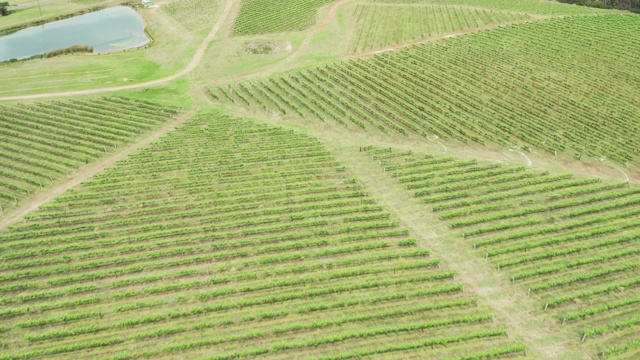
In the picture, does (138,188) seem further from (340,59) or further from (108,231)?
(340,59)

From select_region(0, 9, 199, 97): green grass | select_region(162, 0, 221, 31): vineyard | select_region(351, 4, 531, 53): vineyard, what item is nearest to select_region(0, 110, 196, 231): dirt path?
select_region(0, 9, 199, 97): green grass

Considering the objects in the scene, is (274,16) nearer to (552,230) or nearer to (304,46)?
(304,46)

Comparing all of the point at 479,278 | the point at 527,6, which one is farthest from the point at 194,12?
the point at 479,278

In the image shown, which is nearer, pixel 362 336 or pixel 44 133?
pixel 362 336

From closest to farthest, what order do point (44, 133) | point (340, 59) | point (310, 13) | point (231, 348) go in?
point (231, 348) → point (44, 133) → point (340, 59) → point (310, 13)

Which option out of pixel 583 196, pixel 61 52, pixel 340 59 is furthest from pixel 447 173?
pixel 61 52

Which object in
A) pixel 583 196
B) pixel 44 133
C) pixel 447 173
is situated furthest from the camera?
pixel 44 133
